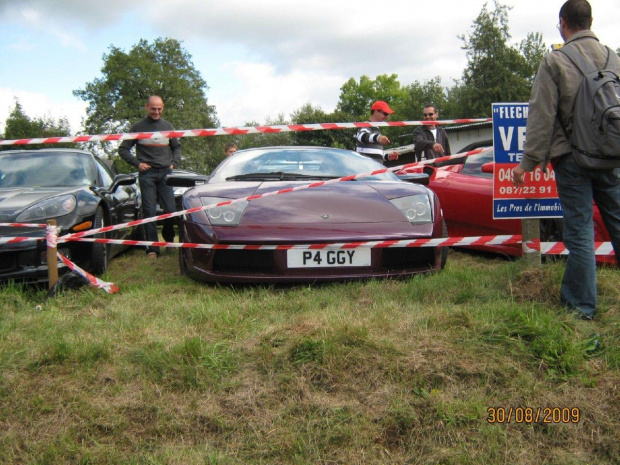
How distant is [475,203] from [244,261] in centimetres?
249

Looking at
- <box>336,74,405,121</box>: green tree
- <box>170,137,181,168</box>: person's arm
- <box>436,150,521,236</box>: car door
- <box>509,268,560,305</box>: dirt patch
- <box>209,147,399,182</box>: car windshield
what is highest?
<box>336,74,405,121</box>: green tree

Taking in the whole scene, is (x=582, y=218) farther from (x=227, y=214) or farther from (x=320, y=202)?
(x=227, y=214)

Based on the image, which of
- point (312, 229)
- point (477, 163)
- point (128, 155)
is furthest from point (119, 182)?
point (477, 163)

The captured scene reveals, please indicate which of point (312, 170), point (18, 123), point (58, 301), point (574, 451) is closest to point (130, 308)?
point (58, 301)


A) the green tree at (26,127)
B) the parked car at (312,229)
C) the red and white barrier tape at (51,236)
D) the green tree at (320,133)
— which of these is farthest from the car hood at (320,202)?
the green tree at (26,127)

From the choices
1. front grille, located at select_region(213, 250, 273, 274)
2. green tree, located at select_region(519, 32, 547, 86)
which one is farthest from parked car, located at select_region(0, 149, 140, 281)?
green tree, located at select_region(519, 32, 547, 86)

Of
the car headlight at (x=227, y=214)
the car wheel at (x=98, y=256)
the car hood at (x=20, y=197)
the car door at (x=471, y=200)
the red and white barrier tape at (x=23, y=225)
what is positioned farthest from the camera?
the car door at (x=471, y=200)

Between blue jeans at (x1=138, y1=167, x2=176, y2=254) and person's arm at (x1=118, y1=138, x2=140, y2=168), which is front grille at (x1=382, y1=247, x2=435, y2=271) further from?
person's arm at (x1=118, y1=138, x2=140, y2=168)

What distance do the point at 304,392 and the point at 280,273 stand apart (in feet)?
4.71

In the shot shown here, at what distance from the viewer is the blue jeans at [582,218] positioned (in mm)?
2809

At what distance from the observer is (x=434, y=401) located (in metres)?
2.10

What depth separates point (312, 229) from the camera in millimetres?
3602
